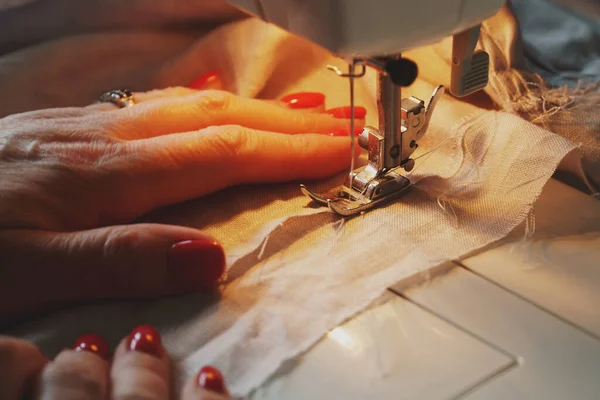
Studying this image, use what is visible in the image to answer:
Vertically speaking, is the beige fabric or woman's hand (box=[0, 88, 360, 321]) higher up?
woman's hand (box=[0, 88, 360, 321])

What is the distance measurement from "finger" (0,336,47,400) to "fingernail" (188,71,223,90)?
1.57ft

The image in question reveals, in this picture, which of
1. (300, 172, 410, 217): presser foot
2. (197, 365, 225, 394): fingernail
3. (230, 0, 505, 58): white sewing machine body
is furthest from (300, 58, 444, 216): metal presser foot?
(197, 365, 225, 394): fingernail

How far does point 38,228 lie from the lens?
613 mm

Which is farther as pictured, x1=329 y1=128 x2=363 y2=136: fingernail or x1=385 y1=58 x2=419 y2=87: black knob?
x1=329 y1=128 x2=363 y2=136: fingernail

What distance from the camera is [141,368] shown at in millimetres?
502

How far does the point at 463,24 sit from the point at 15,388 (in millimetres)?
431

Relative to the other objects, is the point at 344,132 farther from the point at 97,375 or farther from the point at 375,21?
the point at 97,375

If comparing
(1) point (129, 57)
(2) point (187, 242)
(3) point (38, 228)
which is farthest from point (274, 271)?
(1) point (129, 57)

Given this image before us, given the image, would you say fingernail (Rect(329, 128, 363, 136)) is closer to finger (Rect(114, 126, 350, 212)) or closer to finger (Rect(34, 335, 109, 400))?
finger (Rect(114, 126, 350, 212))

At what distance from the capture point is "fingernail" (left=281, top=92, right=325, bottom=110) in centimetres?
85

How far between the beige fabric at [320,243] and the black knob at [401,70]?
158 millimetres

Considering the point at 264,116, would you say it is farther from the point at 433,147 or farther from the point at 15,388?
the point at 15,388

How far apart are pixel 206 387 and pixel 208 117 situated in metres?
0.36

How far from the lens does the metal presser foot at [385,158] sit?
653 mm
